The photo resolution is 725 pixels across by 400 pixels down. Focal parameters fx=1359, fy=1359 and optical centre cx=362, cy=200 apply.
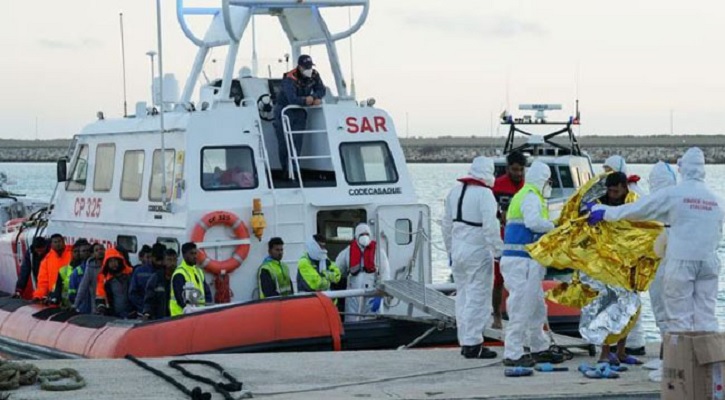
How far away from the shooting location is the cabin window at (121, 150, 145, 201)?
45.5 feet

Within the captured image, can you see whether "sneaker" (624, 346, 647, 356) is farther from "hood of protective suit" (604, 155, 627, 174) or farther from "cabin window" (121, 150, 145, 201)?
"cabin window" (121, 150, 145, 201)

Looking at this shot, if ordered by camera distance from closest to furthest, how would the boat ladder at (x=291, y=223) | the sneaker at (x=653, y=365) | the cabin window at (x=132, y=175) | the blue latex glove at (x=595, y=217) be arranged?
the blue latex glove at (x=595, y=217) < the sneaker at (x=653, y=365) < the boat ladder at (x=291, y=223) < the cabin window at (x=132, y=175)

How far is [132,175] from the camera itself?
14008mm

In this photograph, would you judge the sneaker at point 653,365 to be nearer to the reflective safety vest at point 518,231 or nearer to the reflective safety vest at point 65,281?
the reflective safety vest at point 518,231

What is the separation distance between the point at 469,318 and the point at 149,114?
17.7 ft

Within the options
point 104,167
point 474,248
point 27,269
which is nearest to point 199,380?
point 474,248

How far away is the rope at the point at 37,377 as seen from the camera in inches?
332

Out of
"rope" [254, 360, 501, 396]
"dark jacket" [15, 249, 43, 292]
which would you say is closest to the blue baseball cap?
"dark jacket" [15, 249, 43, 292]

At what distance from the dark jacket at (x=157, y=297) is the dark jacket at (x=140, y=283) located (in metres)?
0.12

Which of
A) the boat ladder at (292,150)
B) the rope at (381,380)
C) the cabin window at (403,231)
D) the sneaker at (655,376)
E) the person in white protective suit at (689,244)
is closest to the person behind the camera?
the rope at (381,380)

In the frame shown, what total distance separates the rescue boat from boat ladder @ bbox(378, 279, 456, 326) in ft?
0.13

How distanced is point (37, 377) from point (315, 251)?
4311mm

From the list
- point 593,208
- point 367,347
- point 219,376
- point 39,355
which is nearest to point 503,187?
point 367,347

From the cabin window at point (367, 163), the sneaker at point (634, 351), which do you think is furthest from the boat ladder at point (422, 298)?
the sneaker at point (634, 351)
